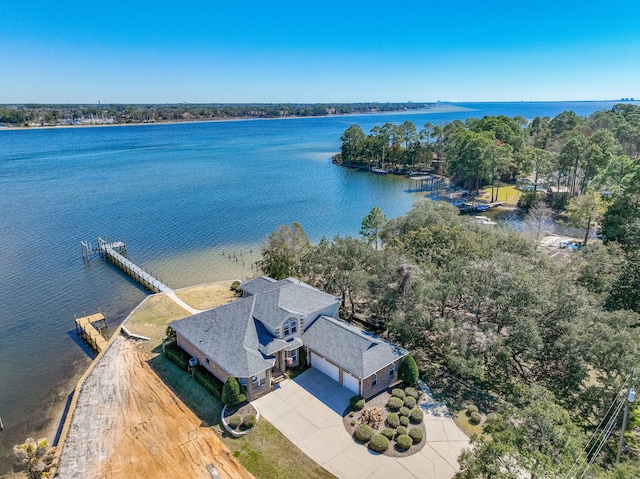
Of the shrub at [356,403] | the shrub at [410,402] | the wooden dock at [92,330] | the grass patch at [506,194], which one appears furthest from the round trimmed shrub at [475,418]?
the grass patch at [506,194]

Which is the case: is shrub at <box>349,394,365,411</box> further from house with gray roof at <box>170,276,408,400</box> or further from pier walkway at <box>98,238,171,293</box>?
pier walkway at <box>98,238,171,293</box>

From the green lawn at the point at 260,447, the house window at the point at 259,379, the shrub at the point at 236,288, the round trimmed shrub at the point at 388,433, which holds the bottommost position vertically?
the green lawn at the point at 260,447

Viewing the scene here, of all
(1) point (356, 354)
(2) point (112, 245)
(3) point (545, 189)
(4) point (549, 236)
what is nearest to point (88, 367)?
(1) point (356, 354)

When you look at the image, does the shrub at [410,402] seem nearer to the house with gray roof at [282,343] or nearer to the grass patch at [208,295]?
the house with gray roof at [282,343]

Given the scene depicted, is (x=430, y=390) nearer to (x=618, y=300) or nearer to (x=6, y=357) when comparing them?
(x=618, y=300)

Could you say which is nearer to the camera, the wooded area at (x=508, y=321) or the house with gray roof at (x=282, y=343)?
the wooded area at (x=508, y=321)
